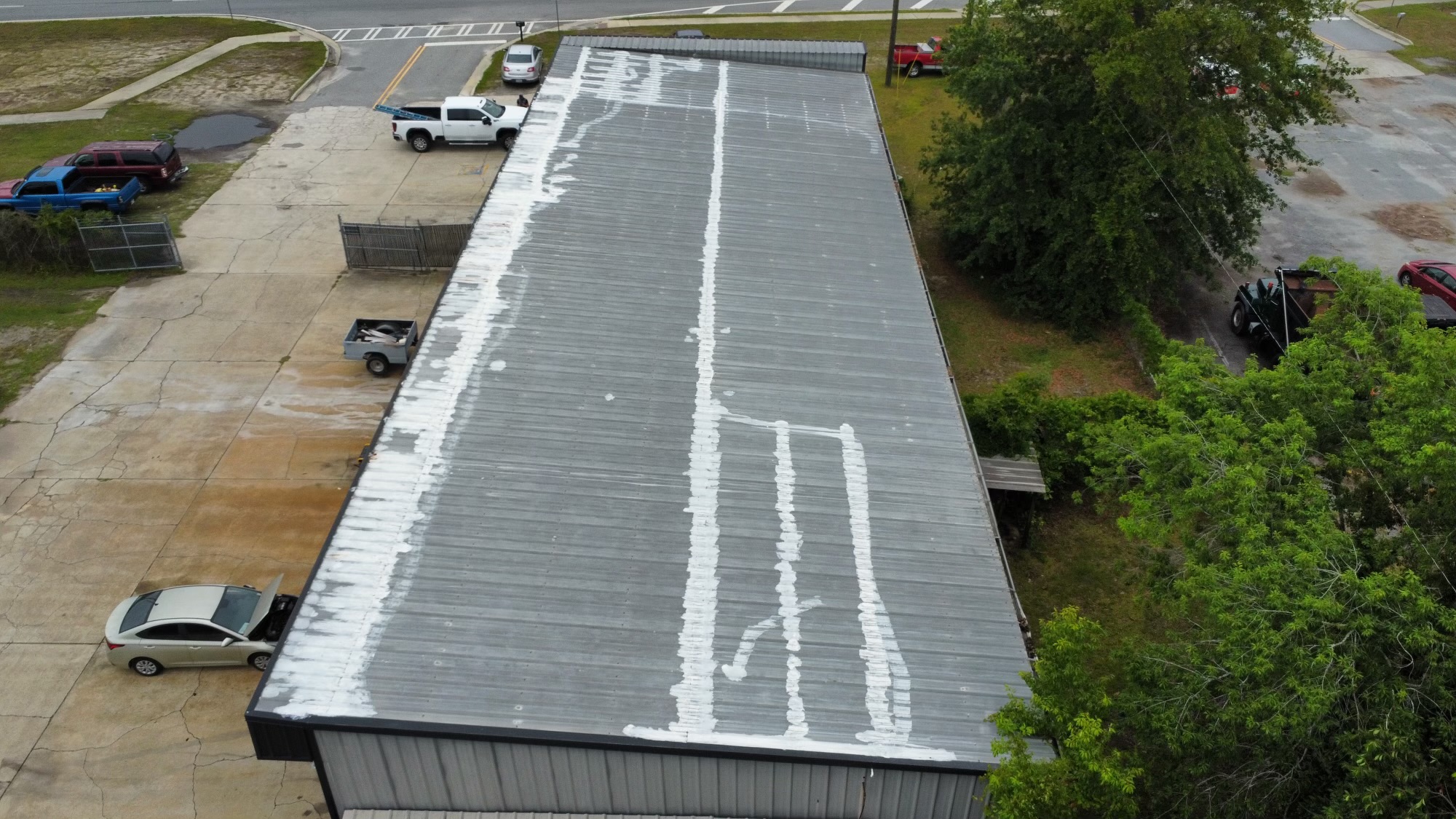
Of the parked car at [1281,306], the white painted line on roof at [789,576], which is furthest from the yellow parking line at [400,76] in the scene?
the parked car at [1281,306]

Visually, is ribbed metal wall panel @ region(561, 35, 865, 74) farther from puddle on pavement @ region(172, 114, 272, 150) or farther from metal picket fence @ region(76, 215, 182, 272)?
puddle on pavement @ region(172, 114, 272, 150)

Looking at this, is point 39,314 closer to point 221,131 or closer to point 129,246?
point 129,246

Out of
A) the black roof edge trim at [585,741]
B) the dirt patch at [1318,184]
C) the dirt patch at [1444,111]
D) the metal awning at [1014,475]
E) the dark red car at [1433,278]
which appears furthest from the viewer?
the dirt patch at [1444,111]

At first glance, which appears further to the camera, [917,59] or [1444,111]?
[917,59]

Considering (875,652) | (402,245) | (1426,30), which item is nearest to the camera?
(875,652)

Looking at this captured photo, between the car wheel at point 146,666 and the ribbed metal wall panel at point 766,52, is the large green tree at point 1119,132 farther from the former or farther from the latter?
the car wheel at point 146,666

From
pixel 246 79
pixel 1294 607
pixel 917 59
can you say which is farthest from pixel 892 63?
pixel 1294 607
